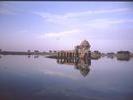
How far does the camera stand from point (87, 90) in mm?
2688

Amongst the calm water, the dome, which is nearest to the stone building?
the dome

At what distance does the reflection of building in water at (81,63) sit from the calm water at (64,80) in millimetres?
12

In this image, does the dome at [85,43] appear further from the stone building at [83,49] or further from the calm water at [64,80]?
the calm water at [64,80]

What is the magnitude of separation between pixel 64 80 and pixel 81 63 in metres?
0.28

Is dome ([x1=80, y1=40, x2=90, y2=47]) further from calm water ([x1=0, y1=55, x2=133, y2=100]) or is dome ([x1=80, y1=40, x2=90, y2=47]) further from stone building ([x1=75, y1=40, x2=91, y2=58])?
calm water ([x1=0, y1=55, x2=133, y2=100])

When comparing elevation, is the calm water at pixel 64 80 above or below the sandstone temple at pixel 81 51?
below

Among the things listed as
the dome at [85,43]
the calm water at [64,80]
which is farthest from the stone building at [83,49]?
the calm water at [64,80]

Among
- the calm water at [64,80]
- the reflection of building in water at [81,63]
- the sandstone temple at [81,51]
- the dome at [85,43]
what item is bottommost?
the calm water at [64,80]

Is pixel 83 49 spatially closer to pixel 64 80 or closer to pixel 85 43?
pixel 85 43

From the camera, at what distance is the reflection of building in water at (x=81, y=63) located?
2.72 m

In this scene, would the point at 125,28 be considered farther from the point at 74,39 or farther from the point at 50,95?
A: the point at 50,95

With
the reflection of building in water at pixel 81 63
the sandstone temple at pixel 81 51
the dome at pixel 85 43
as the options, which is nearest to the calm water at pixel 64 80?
the reflection of building in water at pixel 81 63

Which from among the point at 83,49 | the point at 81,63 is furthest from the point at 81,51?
the point at 81,63

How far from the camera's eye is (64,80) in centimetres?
273
